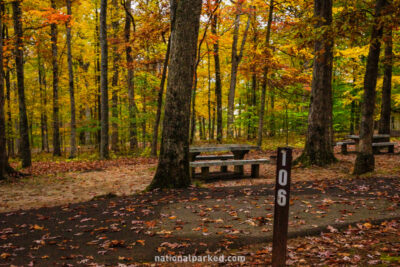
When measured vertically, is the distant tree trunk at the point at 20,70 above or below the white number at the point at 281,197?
above

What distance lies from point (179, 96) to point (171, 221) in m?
3.10

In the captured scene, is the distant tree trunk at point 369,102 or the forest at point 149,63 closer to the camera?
the distant tree trunk at point 369,102

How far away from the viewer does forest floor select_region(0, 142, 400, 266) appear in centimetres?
382

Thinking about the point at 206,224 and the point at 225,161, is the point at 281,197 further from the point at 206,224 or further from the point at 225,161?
the point at 225,161

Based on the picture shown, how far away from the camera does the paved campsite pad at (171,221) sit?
13.2 ft

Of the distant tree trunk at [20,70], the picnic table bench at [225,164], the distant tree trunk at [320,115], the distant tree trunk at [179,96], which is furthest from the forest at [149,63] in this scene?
the picnic table bench at [225,164]

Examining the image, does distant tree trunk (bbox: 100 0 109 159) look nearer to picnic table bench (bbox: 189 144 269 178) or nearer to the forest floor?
the forest floor

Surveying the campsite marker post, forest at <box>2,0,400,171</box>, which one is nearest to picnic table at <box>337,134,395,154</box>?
forest at <box>2,0,400,171</box>

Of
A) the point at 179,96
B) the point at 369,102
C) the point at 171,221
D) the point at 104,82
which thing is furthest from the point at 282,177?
the point at 104,82

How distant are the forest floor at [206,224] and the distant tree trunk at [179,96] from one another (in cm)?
59

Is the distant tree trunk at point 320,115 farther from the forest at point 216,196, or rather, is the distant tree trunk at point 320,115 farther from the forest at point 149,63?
the forest at point 149,63

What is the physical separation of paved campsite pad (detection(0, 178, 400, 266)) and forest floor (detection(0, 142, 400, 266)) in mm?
16

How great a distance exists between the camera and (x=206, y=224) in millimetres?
4781

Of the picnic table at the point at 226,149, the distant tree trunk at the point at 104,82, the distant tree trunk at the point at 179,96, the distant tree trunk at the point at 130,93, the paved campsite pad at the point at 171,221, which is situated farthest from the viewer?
the distant tree trunk at the point at 130,93
